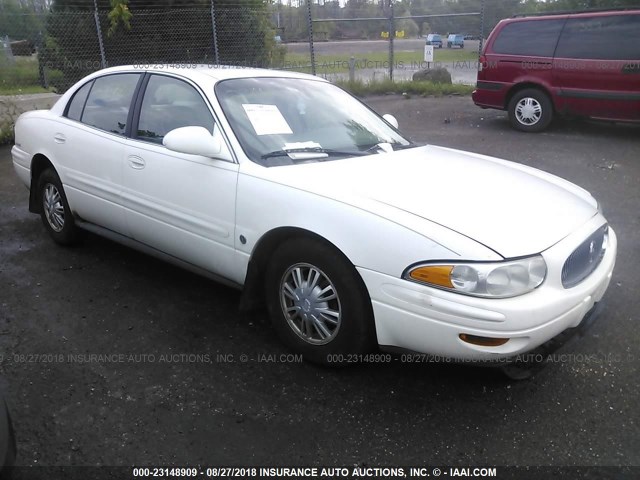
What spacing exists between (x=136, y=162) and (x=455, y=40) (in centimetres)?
1731

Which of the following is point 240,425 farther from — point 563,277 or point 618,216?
point 618,216

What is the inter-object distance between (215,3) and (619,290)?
12461mm

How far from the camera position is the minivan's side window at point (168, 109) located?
357 centimetres

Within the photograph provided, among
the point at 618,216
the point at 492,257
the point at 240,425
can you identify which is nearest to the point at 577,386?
the point at 492,257

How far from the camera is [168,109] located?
3.80 meters

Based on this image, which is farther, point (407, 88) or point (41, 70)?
point (407, 88)

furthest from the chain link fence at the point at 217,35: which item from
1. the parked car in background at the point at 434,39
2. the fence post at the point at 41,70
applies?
the parked car in background at the point at 434,39

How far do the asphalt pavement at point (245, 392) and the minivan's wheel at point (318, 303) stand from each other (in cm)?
18

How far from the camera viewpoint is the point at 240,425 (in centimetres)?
265

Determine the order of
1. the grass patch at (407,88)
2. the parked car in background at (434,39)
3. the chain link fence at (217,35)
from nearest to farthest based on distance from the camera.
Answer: the chain link fence at (217,35)
the grass patch at (407,88)
the parked car in background at (434,39)

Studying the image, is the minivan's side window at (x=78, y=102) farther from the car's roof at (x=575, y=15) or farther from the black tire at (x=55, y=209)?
the car's roof at (x=575, y=15)

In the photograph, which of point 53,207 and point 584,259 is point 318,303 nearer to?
point 584,259

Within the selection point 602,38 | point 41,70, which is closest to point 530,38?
point 602,38

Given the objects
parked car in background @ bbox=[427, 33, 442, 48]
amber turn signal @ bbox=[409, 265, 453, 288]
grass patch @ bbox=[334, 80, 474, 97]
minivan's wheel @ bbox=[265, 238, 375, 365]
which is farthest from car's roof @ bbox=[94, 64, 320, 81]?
parked car in background @ bbox=[427, 33, 442, 48]
